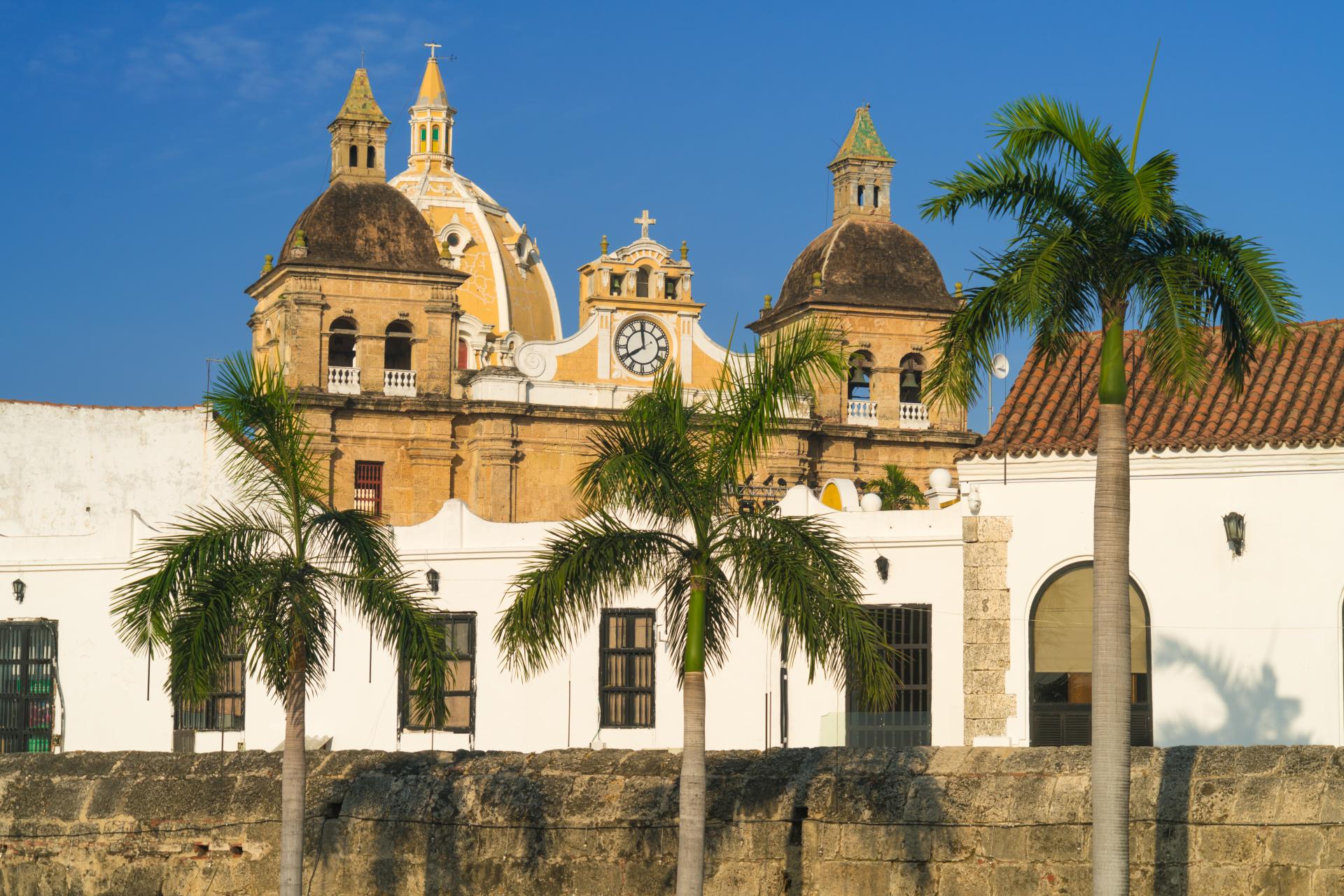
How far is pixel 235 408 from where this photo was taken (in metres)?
16.4

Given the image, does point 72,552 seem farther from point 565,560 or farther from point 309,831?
point 565,560

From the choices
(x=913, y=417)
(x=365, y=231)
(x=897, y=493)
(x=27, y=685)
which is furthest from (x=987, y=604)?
(x=913, y=417)

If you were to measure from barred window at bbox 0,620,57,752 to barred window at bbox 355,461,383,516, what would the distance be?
2544 centimetres

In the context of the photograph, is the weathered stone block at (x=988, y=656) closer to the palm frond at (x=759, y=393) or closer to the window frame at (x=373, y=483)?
the palm frond at (x=759, y=393)

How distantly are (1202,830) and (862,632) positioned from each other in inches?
115

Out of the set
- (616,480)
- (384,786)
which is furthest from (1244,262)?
(384,786)

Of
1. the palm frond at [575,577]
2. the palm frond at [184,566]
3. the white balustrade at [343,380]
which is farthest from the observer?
the white balustrade at [343,380]

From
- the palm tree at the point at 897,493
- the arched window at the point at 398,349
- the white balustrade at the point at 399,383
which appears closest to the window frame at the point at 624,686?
the palm tree at the point at 897,493

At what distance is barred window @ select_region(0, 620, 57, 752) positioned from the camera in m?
24.0

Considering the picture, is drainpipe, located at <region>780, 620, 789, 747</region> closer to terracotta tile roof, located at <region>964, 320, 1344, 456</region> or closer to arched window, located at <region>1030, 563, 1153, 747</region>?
arched window, located at <region>1030, 563, 1153, 747</region>

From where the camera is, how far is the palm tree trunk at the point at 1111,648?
1355cm

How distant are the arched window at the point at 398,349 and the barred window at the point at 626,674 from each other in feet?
93.2

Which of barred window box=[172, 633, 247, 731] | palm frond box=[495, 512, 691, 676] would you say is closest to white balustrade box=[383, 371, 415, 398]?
barred window box=[172, 633, 247, 731]

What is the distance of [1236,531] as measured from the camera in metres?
20.6
